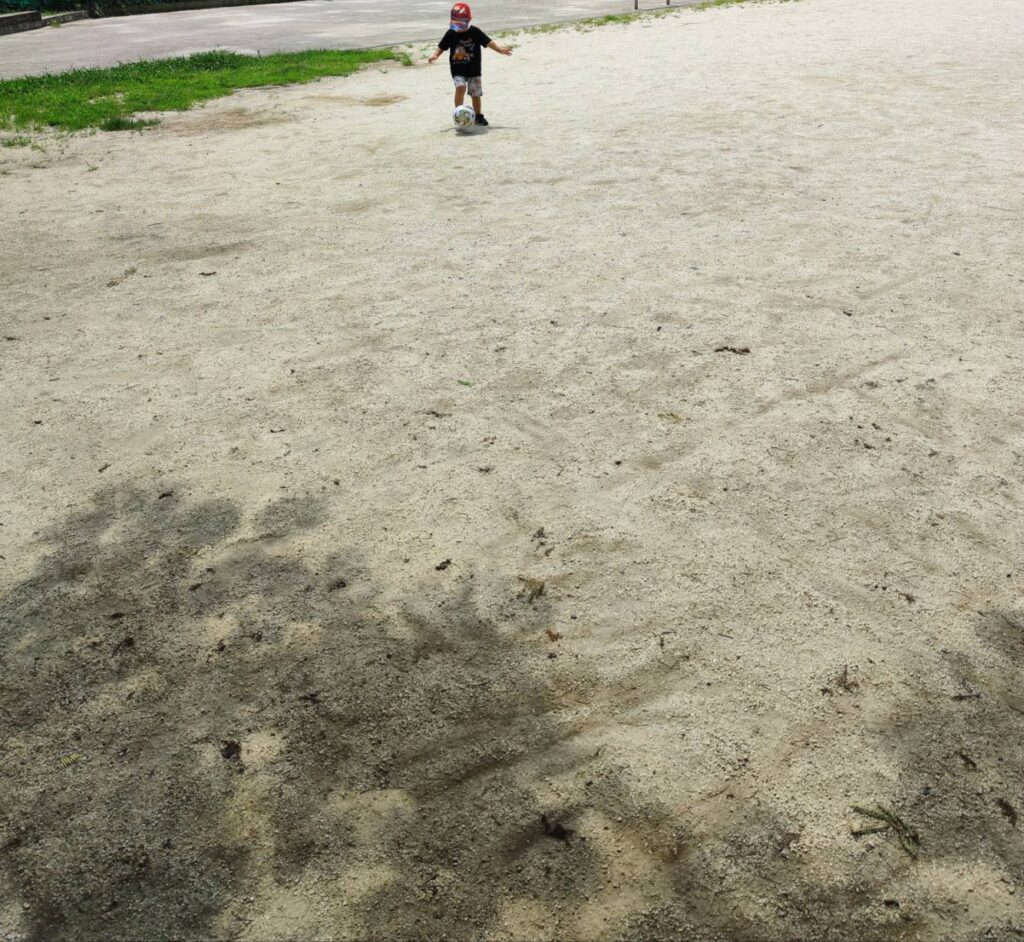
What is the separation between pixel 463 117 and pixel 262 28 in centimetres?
1318

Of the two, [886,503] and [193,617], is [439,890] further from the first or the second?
[886,503]

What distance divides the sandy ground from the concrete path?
11.6 m

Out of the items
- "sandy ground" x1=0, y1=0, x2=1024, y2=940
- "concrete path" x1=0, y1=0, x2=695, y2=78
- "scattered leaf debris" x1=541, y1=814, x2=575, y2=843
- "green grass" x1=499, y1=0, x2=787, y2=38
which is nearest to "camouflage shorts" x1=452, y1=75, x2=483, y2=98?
"sandy ground" x1=0, y1=0, x2=1024, y2=940

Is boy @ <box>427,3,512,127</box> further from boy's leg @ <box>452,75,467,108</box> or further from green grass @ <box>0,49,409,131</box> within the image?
green grass @ <box>0,49,409,131</box>

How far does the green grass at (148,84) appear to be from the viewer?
35.5 ft

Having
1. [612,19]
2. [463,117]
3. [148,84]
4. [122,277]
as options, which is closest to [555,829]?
[122,277]

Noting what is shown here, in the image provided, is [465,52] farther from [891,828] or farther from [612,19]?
[612,19]

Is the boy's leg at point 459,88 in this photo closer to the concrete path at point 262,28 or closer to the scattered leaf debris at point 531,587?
the concrete path at point 262,28

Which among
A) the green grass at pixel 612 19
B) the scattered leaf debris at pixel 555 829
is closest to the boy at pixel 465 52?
the green grass at pixel 612 19

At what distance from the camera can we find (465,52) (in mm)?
9680

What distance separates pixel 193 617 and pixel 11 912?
1063 mm

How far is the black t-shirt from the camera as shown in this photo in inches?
380

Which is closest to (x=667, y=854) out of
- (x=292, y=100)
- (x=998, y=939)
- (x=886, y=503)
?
(x=998, y=939)

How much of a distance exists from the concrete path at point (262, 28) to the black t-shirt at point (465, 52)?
771 cm
